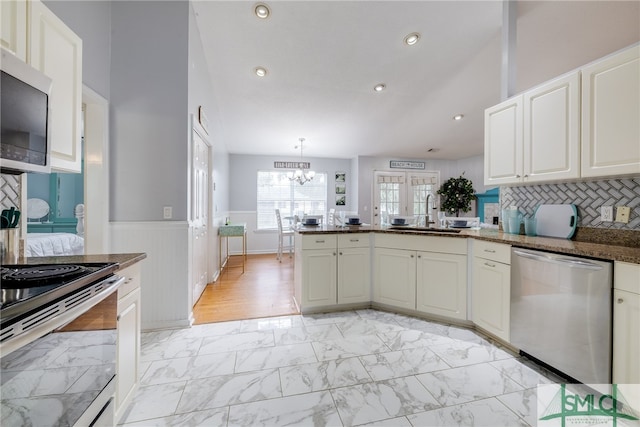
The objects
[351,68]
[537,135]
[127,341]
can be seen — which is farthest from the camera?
[351,68]

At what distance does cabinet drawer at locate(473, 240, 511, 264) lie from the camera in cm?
202

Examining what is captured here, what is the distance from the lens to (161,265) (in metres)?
2.40

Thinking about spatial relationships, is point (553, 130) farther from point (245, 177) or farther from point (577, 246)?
point (245, 177)

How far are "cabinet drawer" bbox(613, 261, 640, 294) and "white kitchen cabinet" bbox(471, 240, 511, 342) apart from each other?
61 centimetres

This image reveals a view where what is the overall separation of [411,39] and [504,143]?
5.50 ft

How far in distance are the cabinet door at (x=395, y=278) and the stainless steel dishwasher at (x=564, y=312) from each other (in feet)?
2.86

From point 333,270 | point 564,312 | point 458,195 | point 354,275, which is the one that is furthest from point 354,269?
point 458,195

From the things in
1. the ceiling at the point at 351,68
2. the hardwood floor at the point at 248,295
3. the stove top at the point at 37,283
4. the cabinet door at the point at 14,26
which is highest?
the ceiling at the point at 351,68

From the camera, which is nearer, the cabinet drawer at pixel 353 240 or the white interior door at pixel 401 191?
the cabinet drawer at pixel 353 240

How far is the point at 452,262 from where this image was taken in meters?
2.44

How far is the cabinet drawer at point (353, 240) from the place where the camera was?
277 centimetres

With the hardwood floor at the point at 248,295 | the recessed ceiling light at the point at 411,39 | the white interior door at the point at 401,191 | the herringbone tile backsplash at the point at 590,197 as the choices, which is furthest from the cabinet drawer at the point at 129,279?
the white interior door at the point at 401,191

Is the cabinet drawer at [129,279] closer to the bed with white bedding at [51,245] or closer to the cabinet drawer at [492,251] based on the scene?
the bed with white bedding at [51,245]

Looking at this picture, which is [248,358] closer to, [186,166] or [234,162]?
[186,166]
